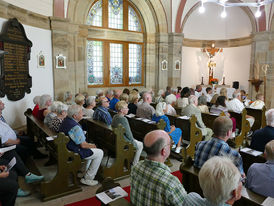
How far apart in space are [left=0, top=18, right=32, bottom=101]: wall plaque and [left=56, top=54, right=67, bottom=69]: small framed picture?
5.10ft

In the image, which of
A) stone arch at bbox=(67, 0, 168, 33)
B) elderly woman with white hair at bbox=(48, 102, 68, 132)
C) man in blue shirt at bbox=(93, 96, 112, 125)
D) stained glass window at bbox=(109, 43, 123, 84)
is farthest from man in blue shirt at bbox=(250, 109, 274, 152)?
stone arch at bbox=(67, 0, 168, 33)

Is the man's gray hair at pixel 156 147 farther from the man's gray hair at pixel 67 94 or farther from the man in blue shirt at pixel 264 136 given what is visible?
the man's gray hair at pixel 67 94

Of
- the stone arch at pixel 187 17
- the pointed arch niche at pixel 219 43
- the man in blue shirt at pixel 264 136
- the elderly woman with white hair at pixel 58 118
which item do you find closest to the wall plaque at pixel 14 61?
the elderly woman with white hair at pixel 58 118

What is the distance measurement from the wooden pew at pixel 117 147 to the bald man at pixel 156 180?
2.27 meters

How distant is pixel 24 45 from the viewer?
7.31 meters

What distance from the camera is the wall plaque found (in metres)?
6.38

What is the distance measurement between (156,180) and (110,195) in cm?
64

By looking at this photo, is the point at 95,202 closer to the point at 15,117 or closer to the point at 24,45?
the point at 15,117

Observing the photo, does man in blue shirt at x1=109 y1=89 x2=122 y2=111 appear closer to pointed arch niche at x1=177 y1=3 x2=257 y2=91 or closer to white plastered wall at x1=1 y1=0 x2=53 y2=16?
white plastered wall at x1=1 y1=0 x2=53 y2=16

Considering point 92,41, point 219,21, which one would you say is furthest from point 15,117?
point 219,21

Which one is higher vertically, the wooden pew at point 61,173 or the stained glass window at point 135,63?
the stained glass window at point 135,63

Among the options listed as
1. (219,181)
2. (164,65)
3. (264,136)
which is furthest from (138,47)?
(219,181)

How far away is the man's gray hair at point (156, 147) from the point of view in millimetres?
2184

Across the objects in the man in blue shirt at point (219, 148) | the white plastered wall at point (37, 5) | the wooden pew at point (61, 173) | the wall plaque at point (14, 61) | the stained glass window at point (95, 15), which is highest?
the stained glass window at point (95, 15)
